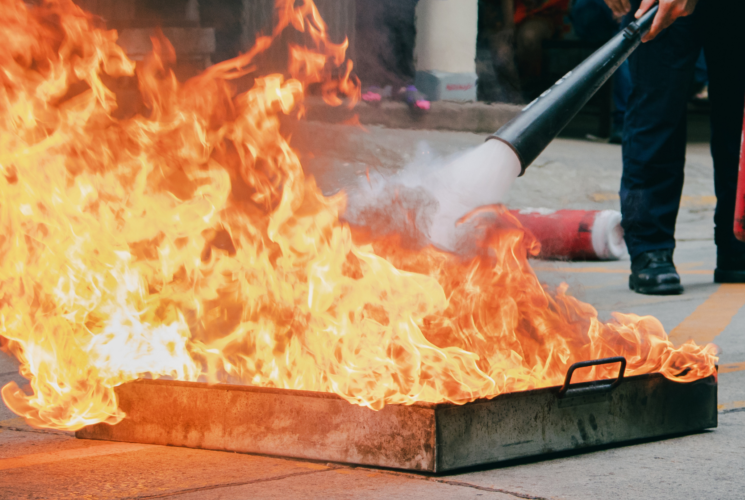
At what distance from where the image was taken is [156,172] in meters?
3.08

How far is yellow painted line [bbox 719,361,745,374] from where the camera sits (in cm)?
345

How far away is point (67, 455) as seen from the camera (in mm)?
2484

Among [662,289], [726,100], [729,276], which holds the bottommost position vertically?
[662,289]

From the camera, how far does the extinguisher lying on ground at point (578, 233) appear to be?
6043 millimetres

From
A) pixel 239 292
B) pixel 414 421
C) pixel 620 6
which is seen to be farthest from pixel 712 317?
pixel 414 421

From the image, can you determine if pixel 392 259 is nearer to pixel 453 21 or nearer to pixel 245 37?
pixel 245 37

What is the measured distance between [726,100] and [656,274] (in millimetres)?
972

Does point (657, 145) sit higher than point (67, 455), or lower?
higher

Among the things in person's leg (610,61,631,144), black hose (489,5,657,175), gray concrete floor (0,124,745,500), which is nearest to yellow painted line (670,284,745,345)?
gray concrete floor (0,124,745,500)

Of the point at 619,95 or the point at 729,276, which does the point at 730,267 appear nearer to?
the point at 729,276

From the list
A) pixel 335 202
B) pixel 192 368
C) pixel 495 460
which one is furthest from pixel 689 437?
pixel 192 368

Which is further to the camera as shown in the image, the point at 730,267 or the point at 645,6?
the point at 730,267

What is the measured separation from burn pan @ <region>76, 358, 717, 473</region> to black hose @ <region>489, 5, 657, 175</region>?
103 cm

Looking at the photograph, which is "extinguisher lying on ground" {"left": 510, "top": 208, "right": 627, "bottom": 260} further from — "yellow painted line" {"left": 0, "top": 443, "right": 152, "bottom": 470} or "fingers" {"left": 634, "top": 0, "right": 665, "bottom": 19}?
"yellow painted line" {"left": 0, "top": 443, "right": 152, "bottom": 470}
